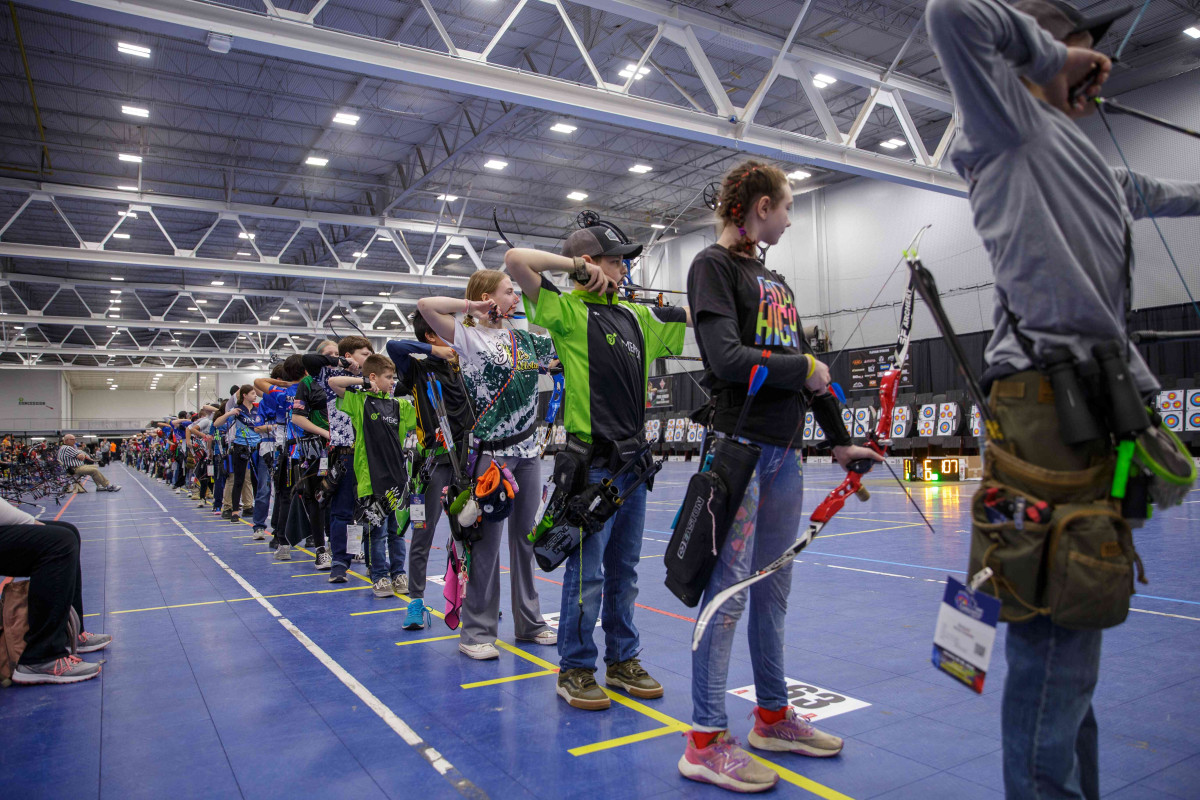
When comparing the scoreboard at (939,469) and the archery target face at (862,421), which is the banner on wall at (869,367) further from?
the scoreboard at (939,469)

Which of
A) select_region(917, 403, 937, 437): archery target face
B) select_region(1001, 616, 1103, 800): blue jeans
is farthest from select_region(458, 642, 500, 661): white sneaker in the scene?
select_region(917, 403, 937, 437): archery target face

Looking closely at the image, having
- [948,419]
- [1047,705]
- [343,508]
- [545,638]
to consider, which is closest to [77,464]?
[343,508]

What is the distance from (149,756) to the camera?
2.43 metres

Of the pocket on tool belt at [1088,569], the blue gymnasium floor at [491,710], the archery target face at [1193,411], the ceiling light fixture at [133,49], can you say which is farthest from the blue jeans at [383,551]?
the archery target face at [1193,411]

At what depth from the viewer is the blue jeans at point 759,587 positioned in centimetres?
209

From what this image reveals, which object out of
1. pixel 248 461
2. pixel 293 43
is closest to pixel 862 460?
pixel 293 43

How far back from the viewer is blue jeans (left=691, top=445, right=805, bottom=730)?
6.84ft

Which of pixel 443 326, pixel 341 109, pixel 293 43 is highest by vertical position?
pixel 341 109

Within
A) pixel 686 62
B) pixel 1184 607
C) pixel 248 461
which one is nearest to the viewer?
pixel 1184 607

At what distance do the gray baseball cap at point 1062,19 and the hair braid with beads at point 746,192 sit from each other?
799mm

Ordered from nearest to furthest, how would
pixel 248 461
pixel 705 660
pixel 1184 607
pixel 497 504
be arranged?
pixel 705 660
pixel 497 504
pixel 1184 607
pixel 248 461

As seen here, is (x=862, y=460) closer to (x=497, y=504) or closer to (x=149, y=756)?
(x=497, y=504)

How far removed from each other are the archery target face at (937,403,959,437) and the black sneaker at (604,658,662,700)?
16603mm

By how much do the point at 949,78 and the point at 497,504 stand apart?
96.6 inches
